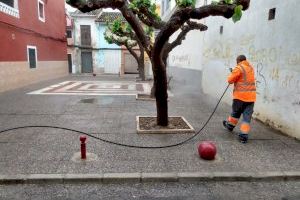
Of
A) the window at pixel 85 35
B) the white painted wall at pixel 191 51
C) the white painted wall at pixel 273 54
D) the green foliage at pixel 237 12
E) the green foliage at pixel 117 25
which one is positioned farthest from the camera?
the window at pixel 85 35

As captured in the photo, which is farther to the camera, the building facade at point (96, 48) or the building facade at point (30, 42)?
the building facade at point (96, 48)

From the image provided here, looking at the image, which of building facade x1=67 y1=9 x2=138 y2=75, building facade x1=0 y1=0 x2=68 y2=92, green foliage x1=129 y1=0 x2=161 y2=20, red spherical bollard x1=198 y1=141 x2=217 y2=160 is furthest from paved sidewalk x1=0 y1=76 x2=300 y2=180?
building facade x1=67 y1=9 x2=138 y2=75

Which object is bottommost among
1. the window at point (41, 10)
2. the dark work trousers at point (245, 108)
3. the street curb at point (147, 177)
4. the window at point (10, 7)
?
the street curb at point (147, 177)

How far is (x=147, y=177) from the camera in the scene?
422 cm

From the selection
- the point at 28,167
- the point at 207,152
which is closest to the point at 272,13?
the point at 207,152

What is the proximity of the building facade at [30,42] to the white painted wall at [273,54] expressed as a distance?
9320 millimetres

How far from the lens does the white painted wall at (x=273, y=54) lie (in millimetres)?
6043

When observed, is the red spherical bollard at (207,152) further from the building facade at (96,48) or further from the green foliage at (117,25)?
the building facade at (96,48)

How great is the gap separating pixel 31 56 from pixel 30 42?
2.51 ft

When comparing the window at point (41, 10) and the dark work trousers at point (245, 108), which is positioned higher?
the window at point (41, 10)

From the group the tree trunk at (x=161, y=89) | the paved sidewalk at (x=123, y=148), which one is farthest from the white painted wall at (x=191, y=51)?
the tree trunk at (x=161, y=89)

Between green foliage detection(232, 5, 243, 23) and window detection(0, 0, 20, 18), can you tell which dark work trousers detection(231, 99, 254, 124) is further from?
window detection(0, 0, 20, 18)

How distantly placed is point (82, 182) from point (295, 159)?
357 centimetres

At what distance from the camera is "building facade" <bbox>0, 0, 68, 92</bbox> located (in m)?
12.6
